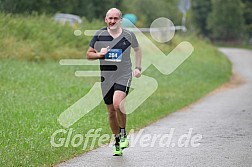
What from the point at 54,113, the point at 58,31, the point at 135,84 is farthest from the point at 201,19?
the point at 54,113

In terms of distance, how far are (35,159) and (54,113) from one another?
501cm

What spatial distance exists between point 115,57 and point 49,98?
6.91 meters

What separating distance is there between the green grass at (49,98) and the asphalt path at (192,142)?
0.49m

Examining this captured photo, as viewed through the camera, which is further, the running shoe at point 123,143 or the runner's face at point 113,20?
the running shoe at point 123,143

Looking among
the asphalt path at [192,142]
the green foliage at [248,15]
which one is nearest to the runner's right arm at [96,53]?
the asphalt path at [192,142]

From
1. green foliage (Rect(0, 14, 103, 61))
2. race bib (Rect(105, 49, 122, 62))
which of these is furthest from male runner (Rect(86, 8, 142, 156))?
green foliage (Rect(0, 14, 103, 61))

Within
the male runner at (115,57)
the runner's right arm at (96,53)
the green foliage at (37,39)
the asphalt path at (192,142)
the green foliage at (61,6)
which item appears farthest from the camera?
the green foliage at (61,6)

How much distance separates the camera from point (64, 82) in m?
20.0

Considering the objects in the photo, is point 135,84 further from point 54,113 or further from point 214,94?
Answer: point 54,113

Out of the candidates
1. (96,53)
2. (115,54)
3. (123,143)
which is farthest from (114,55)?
(123,143)

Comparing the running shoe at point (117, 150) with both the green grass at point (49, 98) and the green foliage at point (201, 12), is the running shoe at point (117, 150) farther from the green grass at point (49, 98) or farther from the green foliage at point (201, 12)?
the green foliage at point (201, 12)

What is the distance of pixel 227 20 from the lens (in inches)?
3406

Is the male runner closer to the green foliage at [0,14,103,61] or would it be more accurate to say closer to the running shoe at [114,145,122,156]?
the running shoe at [114,145,122,156]

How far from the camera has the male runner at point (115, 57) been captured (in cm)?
974
